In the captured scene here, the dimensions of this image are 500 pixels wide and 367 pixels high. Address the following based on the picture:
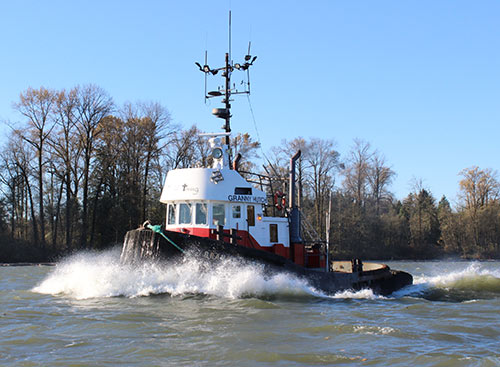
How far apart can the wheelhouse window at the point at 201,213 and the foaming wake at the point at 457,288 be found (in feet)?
23.5

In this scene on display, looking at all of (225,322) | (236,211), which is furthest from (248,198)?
(225,322)

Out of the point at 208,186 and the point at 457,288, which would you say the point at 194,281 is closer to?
the point at 208,186

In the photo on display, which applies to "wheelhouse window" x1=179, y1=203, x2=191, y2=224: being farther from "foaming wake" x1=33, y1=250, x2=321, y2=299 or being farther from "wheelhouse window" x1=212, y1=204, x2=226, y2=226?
"foaming wake" x1=33, y1=250, x2=321, y2=299

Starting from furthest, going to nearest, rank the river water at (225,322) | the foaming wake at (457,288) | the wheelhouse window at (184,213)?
the foaming wake at (457,288) → the wheelhouse window at (184,213) → the river water at (225,322)

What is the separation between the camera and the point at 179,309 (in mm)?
12594

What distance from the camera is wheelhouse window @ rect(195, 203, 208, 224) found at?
1573 centimetres

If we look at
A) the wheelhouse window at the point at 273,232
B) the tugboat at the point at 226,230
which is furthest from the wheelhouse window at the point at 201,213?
the wheelhouse window at the point at 273,232

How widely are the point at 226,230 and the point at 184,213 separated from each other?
59.7 inches

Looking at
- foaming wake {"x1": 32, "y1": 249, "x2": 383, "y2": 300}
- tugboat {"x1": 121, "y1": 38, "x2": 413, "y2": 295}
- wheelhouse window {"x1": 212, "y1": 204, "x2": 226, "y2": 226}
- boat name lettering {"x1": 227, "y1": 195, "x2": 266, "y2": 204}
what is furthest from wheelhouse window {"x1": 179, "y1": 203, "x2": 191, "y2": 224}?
foaming wake {"x1": 32, "y1": 249, "x2": 383, "y2": 300}

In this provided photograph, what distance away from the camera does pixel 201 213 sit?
15.8m

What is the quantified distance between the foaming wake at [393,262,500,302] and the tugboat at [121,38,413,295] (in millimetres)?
1984

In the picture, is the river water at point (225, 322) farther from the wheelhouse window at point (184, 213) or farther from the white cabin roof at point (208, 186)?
the white cabin roof at point (208, 186)

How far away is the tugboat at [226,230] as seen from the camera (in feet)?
47.6

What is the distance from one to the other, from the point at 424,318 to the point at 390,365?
187 inches
